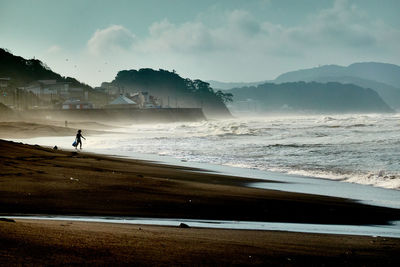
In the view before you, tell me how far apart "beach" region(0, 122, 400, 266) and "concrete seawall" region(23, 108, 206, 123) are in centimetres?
9095

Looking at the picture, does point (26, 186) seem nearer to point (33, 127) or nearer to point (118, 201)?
point (118, 201)

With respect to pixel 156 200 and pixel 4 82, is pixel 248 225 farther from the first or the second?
pixel 4 82

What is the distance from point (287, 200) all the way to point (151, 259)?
24.9 ft

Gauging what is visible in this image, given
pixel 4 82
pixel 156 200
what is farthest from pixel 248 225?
pixel 4 82

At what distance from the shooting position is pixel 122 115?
420ft

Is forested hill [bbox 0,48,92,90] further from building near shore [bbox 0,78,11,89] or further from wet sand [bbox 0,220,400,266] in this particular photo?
wet sand [bbox 0,220,400,266]

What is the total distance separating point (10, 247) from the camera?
4.23 metres

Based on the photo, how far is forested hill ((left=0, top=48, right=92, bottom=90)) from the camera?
16425 cm

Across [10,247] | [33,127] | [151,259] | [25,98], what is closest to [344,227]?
[151,259]

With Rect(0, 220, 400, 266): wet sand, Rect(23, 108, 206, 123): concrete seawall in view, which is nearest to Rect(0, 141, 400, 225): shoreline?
Rect(0, 220, 400, 266): wet sand

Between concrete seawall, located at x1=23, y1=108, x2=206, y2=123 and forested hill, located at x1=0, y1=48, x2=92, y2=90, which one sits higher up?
forested hill, located at x1=0, y1=48, x2=92, y2=90

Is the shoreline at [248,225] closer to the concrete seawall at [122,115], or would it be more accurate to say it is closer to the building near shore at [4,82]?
the concrete seawall at [122,115]

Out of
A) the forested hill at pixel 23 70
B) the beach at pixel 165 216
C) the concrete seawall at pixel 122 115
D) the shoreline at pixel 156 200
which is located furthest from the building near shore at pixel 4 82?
the shoreline at pixel 156 200

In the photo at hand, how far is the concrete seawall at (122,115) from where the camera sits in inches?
4230
